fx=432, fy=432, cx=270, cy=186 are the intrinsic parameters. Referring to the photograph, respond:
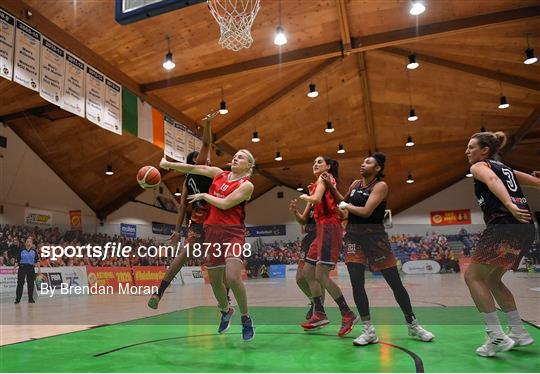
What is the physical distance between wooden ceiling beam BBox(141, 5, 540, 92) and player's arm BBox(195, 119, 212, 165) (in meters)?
7.78

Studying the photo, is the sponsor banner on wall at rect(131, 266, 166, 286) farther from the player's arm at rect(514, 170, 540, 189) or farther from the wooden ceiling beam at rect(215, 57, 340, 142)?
the player's arm at rect(514, 170, 540, 189)

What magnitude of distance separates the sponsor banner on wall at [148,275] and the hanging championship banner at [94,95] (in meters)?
7.37

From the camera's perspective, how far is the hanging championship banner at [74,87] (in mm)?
9344

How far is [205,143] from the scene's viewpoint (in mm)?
5043

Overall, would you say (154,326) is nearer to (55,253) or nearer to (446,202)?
(55,253)

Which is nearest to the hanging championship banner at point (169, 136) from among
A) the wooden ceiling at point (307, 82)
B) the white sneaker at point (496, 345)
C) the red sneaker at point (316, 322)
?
the wooden ceiling at point (307, 82)

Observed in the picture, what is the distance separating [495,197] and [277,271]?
1807 cm

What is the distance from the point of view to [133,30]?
10.4m

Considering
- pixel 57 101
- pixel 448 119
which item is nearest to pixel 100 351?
pixel 57 101

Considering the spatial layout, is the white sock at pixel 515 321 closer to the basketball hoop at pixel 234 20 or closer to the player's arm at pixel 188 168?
the player's arm at pixel 188 168

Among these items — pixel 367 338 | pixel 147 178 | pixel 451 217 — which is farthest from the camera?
pixel 451 217

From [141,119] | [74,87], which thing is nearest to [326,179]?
[74,87]

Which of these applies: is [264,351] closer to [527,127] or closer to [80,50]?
[80,50]

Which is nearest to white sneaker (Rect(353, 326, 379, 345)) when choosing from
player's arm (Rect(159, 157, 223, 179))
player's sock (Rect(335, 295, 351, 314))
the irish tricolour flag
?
player's sock (Rect(335, 295, 351, 314))
